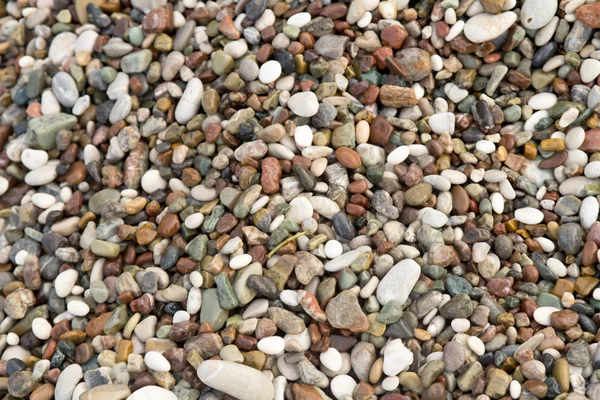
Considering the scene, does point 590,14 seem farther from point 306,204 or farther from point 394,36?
point 306,204

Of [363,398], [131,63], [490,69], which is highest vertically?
[490,69]

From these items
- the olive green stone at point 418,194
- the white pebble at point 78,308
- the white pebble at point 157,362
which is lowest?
the white pebble at point 78,308

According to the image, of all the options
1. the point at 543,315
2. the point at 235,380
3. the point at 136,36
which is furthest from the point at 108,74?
the point at 543,315

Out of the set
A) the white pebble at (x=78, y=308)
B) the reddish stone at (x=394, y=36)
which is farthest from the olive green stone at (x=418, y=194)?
the white pebble at (x=78, y=308)

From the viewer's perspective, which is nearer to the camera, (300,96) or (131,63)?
(300,96)

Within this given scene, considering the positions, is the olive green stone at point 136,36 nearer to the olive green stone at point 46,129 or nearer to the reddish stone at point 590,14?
the olive green stone at point 46,129

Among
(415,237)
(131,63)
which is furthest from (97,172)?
(415,237)

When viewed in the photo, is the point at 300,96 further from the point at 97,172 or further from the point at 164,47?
the point at 97,172

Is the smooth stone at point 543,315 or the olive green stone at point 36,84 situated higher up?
the olive green stone at point 36,84
